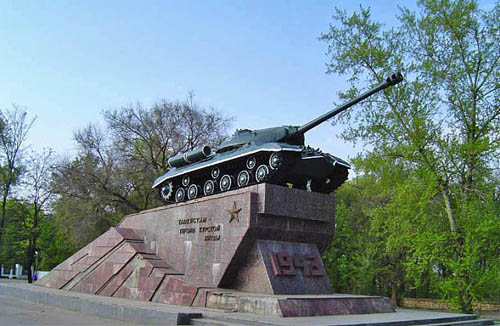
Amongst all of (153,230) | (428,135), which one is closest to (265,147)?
(153,230)

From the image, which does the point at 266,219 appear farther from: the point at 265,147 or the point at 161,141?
the point at 161,141

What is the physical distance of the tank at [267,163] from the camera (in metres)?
12.8

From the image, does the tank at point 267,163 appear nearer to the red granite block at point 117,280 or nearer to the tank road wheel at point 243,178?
the tank road wheel at point 243,178

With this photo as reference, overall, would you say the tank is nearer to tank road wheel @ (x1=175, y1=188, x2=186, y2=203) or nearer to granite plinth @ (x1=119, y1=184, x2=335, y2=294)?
tank road wheel @ (x1=175, y1=188, x2=186, y2=203)

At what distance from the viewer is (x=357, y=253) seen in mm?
29641

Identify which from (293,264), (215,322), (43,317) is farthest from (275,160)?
(43,317)

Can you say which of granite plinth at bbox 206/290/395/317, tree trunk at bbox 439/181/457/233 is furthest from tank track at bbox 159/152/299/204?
tree trunk at bbox 439/181/457/233

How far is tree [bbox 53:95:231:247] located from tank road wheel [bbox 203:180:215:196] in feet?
42.8

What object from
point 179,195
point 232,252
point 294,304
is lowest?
point 294,304

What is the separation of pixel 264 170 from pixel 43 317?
640 centimetres

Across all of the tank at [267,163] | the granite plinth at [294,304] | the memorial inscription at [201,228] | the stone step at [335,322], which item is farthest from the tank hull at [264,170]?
the stone step at [335,322]

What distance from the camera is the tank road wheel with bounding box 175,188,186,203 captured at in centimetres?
1623

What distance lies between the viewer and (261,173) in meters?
13.1

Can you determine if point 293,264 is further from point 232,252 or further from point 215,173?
point 215,173
